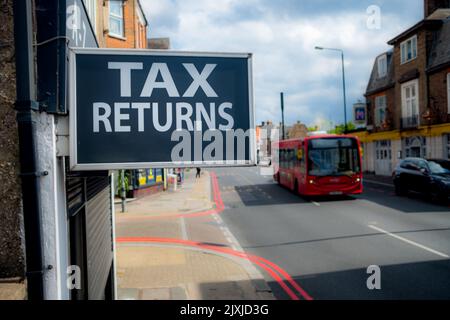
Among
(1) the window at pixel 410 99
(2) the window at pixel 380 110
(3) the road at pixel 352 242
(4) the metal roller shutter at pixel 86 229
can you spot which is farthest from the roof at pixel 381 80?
(4) the metal roller shutter at pixel 86 229

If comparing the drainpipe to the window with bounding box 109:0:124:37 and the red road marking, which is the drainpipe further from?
the window with bounding box 109:0:124:37

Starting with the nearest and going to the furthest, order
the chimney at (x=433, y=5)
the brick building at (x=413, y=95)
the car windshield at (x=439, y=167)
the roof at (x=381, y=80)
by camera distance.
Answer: the car windshield at (x=439, y=167)
the brick building at (x=413, y=95)
the chimney at (x=433, y=5)
the roof at (x=381, y=80)

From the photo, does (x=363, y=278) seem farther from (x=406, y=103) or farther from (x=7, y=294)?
(x=406, y=103)

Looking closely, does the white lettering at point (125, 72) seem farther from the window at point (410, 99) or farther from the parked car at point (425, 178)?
the window at point (410, 99)

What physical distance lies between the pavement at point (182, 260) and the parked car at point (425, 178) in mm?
9163

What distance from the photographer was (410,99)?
98.0 feet

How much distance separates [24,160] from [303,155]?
56.4ft

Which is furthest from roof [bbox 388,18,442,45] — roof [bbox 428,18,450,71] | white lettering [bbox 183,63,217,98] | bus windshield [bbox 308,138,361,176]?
white lettering [bbox 183,63,217,98]

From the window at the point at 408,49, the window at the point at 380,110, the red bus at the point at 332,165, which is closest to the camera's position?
the red bus at the point at 332,165

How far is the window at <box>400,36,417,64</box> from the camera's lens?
94.6 feet

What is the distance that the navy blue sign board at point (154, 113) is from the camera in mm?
2375

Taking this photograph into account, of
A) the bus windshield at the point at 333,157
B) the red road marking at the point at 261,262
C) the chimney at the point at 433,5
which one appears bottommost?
the red road marking at the point at 261,262

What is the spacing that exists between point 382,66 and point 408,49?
17.6 feet

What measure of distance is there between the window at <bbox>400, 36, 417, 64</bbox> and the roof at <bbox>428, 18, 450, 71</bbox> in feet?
5.96
